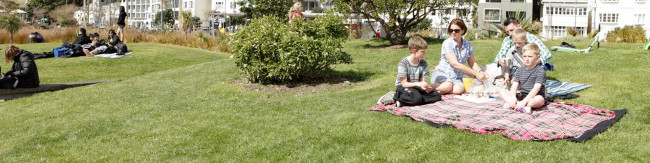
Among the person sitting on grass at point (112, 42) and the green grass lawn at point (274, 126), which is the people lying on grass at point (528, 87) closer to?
the green grass lawn at point (274, 126)

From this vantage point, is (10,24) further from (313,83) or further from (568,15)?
(568,15)

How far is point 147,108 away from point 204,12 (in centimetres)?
8923

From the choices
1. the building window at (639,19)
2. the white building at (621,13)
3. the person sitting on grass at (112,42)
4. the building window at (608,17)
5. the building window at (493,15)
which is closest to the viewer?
the person sitting on grass at (112,42)

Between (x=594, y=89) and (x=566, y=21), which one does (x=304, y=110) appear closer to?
(x=594, y=89)

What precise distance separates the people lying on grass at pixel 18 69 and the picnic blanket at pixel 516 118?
8.64 metres

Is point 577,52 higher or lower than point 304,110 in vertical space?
higher

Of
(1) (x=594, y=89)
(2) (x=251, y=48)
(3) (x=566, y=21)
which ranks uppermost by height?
(3) (x=566, y=21)

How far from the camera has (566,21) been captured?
63250 millimetres

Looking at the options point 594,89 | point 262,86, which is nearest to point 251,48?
point 262,86

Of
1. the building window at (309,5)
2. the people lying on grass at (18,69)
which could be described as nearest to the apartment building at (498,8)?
the building window at (309,5)

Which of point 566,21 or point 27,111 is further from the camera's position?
point 566,21

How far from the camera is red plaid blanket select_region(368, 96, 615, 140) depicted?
18.9 ft

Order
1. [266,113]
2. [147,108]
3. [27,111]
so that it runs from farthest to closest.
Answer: [27,111]
[147,108]
[266,113]

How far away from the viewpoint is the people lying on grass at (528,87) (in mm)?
6449
